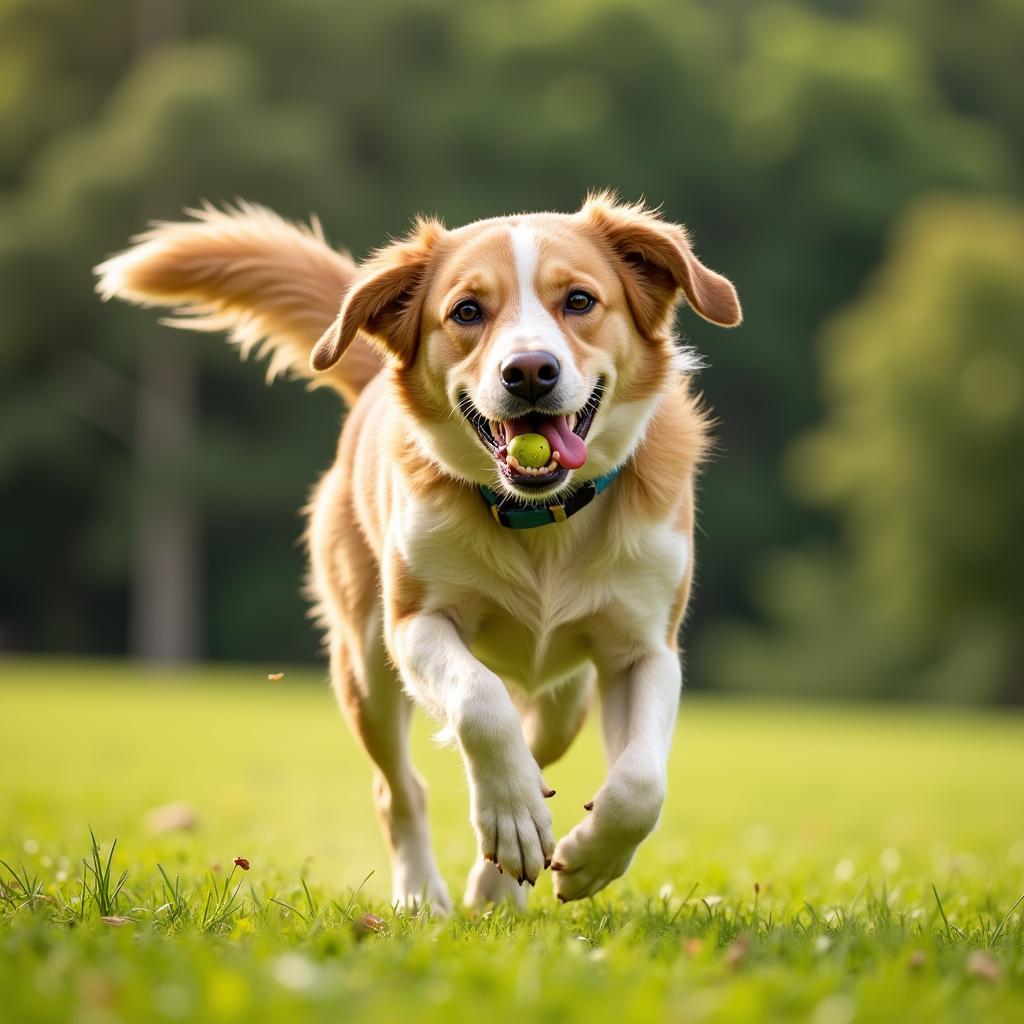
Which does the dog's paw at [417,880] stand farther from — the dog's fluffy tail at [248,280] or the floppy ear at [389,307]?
the dog's fluffy tail at [248,280]

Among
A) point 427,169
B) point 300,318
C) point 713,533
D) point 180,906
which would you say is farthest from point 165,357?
point 180,906

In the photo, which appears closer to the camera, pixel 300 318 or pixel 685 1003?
pixel 685 1003

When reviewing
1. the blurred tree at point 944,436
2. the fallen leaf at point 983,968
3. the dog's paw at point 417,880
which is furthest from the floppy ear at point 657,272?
the blurred tree at point 944,436

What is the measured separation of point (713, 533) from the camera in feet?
117

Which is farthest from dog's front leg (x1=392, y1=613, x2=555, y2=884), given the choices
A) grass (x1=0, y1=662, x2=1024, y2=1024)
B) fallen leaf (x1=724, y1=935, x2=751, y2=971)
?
fallen leaf (x1=724, y1=935, x2=751, y2=971)

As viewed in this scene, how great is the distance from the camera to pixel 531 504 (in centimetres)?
467

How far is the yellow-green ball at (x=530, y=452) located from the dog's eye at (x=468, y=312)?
51 centimetres

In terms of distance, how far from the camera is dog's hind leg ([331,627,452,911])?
209 inches

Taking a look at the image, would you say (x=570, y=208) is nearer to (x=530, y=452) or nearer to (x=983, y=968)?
(x=530, y=452)

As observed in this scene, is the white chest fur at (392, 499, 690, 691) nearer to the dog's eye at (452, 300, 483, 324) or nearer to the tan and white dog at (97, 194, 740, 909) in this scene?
the tan and white dog at (97, 194, 740, 909)

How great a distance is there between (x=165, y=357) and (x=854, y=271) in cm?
1767

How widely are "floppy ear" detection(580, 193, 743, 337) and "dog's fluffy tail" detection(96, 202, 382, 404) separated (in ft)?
4.95

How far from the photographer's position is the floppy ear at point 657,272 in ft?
15.7

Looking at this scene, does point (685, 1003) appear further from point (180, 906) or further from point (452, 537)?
point (452, 537)
